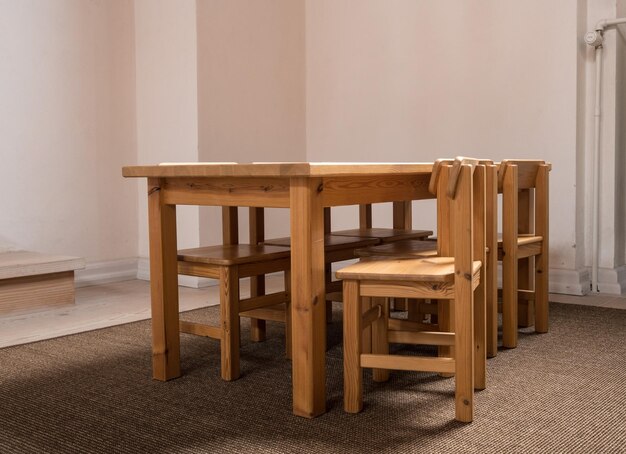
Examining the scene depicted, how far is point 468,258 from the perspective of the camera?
79.4 inches

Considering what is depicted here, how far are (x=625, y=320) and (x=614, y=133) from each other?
1.24m

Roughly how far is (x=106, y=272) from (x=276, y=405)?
288 centimetres

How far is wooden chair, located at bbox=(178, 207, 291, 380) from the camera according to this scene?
2473 mm

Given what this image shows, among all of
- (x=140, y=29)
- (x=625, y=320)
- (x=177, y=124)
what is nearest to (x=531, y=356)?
(x=625, y=320)

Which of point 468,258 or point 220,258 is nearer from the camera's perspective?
point 468,258

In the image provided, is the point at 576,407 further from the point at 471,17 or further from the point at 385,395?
the point at 471,17

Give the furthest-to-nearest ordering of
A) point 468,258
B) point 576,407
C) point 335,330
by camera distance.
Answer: point 335,330, point 576,407, point 468,258

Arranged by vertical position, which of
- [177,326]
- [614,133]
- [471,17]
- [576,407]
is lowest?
[576,407]

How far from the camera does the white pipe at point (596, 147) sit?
13.2ft

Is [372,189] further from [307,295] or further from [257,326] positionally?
[257,326]

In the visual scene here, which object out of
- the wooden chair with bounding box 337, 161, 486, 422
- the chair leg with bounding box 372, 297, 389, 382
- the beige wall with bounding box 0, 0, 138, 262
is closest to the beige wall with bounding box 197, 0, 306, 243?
the beige wall with bounding box 0, 0, 138, 262

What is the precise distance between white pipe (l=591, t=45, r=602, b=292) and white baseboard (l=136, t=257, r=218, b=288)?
2362 millimetres

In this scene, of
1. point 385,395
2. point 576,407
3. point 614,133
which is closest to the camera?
point 576,407

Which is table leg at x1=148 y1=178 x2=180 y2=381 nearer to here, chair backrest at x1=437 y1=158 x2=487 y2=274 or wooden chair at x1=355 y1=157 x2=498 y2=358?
wooden chair at x1=355 y1=157 x2=498 y2=358
